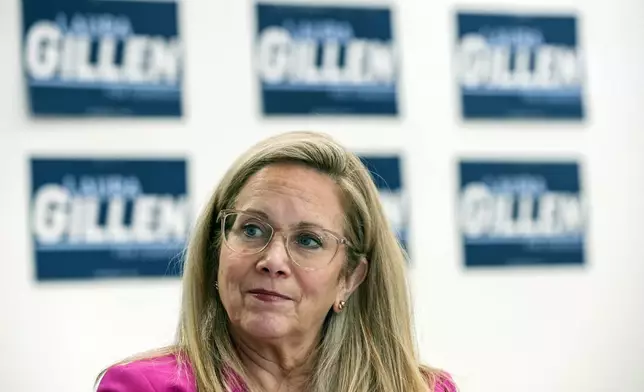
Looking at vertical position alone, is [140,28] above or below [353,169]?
above

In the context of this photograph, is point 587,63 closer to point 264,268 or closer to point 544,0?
Answer: point 544,0

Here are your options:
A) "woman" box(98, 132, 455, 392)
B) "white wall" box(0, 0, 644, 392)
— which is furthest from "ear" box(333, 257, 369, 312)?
"white wall" box(0, 0, 644, 392)

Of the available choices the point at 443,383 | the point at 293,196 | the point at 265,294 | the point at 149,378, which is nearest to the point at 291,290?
the point at 265,294

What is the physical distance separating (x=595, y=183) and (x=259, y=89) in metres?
1.39

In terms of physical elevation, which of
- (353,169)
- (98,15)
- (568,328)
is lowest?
(568,328)

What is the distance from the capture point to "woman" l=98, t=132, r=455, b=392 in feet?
6.86

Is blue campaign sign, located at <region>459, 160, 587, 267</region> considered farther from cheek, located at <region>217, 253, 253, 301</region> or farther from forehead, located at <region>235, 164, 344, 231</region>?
cheek, located at <region>217, 253, 253, 301</region>

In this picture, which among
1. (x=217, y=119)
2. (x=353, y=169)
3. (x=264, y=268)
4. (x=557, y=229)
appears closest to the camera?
(x=264, y=268)

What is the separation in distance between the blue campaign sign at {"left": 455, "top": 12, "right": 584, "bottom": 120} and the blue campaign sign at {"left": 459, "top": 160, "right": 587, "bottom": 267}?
0.21 meters

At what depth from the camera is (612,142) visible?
4090 mm

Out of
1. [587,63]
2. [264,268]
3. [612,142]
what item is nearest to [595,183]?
[612,142]

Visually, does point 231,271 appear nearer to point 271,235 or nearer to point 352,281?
point 271,235

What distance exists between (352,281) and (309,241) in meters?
0.22

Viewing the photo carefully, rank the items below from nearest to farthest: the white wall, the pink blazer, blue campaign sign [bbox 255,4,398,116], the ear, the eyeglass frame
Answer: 1. the pink blazer
2. the eyeglass frame
3. the ear
4. the white wall
5. blue campaign sign [bbox 255,4,398,116]
